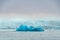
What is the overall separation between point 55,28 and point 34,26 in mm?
387

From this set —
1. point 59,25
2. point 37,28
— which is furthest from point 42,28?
point 59,25

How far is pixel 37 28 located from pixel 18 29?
1.14 ft

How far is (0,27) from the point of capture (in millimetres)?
3340

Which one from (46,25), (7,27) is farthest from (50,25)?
(7,27)

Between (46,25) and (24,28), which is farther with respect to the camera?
(24,28)

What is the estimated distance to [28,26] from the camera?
347cm

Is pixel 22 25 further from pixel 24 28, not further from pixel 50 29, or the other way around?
pixel 50 29

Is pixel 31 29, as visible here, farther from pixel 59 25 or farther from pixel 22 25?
pixel 59 25

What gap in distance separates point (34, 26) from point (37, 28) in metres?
0.07

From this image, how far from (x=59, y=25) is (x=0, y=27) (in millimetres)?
1034

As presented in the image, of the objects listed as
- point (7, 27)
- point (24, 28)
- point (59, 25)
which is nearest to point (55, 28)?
point (59, 25)

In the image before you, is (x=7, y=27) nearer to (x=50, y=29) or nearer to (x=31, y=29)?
(x=31, y=29)

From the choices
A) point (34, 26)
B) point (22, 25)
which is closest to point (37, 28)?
point (34, 26)

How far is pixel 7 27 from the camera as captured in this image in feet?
11.1
